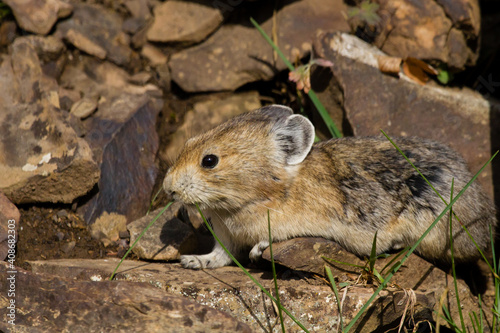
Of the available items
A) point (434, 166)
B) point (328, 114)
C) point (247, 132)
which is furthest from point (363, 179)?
point (328, 114)

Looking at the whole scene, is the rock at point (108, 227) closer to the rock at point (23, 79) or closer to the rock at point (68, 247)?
the rock at point (68, 247)

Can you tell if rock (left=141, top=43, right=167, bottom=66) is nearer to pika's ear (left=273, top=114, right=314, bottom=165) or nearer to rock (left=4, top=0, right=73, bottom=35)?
rock (left=4, top=0, right=73, bottom=35)

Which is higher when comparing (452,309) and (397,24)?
(397,24)

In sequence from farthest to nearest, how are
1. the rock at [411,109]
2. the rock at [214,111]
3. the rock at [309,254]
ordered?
the rock at [214,111]
the rock at [411,109]
the rock at [309,254]

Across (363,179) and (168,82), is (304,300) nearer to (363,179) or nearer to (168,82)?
(363,179)

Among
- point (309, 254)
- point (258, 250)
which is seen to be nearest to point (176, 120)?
point (258, 250)

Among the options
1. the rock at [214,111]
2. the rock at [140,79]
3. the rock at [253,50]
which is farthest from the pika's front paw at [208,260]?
the rock at [140,79]
